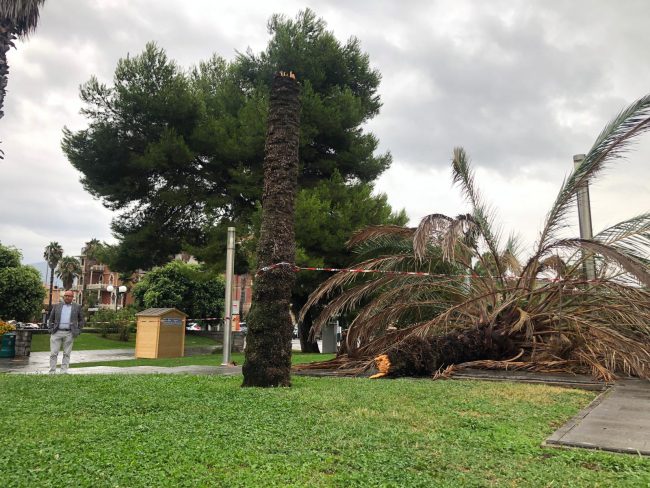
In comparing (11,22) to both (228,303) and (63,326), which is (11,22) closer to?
(63,326)

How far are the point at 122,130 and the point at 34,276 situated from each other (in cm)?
1790

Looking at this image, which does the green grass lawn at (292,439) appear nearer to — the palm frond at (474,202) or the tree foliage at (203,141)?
the palm frond at (474,202)

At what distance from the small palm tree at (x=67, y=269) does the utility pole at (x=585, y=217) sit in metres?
67.0

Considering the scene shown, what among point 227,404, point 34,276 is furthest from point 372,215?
point 34,276

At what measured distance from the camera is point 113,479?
10.5 ft

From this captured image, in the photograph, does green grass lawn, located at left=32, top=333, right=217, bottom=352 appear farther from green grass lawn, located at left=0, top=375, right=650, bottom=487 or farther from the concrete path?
the concrete path

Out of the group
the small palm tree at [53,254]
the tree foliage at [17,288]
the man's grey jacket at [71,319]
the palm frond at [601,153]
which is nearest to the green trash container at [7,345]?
the man's grey jacket at [71,319]

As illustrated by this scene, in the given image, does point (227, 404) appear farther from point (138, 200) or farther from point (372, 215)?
point (138, 200)

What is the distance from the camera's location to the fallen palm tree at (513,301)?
9211 mm

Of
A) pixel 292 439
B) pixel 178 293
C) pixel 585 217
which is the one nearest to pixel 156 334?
pixel 585 217

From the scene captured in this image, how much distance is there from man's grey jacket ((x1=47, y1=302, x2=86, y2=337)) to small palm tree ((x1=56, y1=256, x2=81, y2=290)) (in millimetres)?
62664

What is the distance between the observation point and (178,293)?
4141 centimetres

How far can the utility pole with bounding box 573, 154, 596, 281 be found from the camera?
10.6 m

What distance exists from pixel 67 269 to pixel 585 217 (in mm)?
67929
